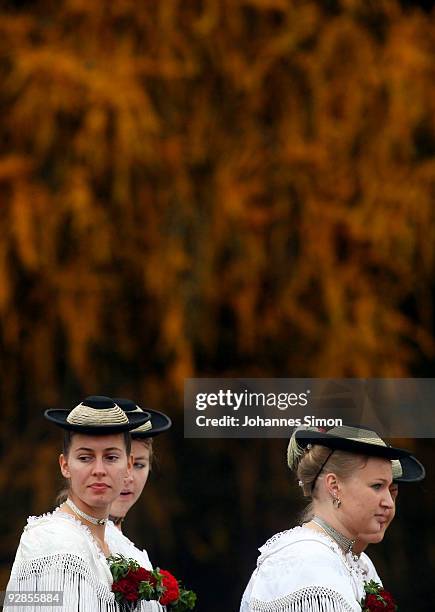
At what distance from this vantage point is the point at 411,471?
279 cm

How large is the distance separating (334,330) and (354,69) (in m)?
0.94

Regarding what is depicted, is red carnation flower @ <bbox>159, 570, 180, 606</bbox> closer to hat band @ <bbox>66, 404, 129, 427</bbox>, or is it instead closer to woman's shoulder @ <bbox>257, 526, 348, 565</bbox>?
woman's shoulder @ <bbox>257, 526, 348, 565</bbox>

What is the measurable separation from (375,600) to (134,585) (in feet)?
1.56

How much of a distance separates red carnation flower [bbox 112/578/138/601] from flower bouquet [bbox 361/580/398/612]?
1.48ft

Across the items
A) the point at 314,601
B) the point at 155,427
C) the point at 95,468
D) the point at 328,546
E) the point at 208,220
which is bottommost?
the point at 314,601

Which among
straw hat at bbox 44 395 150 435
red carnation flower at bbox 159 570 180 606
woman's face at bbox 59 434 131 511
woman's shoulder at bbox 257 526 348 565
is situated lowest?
red carnation flower at bbox 159 570 180 606

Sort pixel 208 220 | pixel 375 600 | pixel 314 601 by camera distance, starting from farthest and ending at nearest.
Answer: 1. pixel 208 220
2. pixel 375 600
3. pixel 314 601

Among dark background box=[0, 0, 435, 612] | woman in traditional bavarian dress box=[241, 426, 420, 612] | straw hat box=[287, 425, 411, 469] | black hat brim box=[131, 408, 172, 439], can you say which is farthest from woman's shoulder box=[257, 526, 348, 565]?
dark background box=[0, 0, 435, 612]

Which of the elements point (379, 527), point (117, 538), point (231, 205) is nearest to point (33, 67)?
point (231, 205)

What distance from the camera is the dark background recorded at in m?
4.41

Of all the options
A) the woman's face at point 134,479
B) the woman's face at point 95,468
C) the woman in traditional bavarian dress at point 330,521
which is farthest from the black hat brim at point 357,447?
the woman's face at point 134,479

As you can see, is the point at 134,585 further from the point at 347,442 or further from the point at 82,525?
the point at 347,442

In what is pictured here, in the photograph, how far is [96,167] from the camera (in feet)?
14.9

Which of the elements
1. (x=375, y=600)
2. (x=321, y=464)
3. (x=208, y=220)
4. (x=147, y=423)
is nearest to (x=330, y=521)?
(x=321, y=464)
